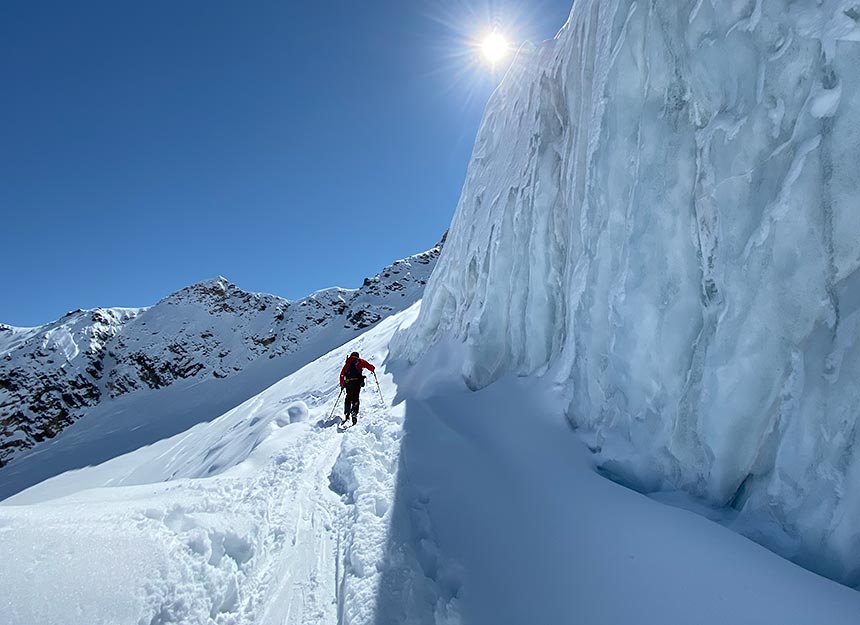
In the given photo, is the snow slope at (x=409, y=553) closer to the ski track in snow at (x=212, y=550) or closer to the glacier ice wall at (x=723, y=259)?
the ski track in snow at (x=212, y=550)

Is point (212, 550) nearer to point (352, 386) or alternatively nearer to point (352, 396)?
point (352, 396)

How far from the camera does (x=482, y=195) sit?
1212 cm

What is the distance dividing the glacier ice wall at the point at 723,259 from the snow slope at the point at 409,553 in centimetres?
50

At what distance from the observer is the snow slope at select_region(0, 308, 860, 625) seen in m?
2.60

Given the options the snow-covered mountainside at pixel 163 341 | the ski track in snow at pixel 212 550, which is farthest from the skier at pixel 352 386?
the snow-covered mountainside at pixel 163 341

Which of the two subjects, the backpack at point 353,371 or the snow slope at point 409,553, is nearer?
the snow slope at point 409,553

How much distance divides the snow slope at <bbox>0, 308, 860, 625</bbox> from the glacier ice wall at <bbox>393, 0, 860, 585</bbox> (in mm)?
496

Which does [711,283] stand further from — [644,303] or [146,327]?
[146,327]

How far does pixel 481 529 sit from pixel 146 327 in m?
75.6

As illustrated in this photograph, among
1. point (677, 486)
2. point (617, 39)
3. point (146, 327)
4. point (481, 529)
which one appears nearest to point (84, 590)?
point (481, 529)

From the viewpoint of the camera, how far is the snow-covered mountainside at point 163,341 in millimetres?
50938

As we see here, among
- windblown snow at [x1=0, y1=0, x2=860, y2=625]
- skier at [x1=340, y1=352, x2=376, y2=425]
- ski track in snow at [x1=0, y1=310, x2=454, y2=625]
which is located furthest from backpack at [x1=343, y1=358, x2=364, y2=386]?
ski track in snow at [x1=0, y1=310, x2=454, y2=625]

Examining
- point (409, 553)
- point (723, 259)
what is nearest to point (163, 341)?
point (409, 553)

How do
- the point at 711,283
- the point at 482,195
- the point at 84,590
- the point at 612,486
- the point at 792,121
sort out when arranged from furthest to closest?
the point at 482,195, the point at 612,486, the point at 711,283, the point at 792,121, the point at 84,590
